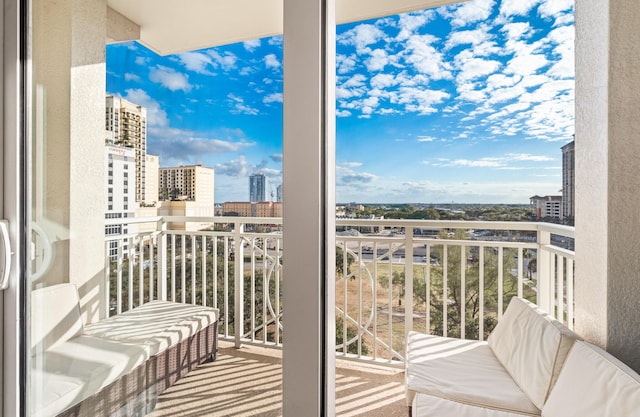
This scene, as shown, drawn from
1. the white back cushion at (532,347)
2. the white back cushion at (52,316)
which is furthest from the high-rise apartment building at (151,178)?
the white back cushion at (532,347)

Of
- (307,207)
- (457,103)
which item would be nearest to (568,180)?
(457,103)

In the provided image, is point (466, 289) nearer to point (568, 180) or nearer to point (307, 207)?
point (568, 180)

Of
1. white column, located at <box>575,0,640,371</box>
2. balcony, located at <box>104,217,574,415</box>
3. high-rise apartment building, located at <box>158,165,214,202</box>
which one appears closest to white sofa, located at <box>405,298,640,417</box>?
white column, located at <box>575,0,640,371</box>

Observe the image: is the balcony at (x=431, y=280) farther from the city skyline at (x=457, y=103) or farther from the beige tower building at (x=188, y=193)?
the beige tower building at (x=188, y=193)

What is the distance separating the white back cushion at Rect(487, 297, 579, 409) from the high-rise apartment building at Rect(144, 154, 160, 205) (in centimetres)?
162

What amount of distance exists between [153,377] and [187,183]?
519 mm

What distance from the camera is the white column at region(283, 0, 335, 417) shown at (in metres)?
0.61

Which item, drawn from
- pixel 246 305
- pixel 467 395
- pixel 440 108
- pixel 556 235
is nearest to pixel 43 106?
pixel 246 305

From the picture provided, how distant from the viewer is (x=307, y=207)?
24.5 inches

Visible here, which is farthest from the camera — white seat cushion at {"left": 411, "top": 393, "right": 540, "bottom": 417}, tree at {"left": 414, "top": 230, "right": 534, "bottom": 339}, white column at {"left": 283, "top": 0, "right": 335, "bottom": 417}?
tree at {"left": 414, "top": 230, "right": 534, "bottom": 339}

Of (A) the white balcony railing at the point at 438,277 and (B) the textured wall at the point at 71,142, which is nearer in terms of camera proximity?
(B) the textured wall at the point at 71,142

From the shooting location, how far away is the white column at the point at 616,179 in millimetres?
1211

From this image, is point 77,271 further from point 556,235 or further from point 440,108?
point 556,235

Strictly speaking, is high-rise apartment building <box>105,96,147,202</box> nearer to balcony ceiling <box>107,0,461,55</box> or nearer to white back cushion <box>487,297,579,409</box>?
balcony ceiling <box>107,0,461,55</box>
